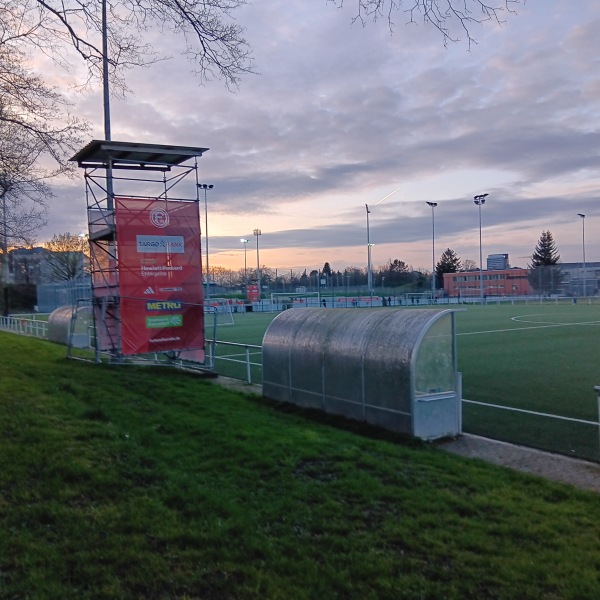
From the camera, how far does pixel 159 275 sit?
14.2m

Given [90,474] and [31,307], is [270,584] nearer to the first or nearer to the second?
[90,474]

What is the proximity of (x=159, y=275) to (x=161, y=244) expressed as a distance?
704mm

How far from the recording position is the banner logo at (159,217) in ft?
46.6

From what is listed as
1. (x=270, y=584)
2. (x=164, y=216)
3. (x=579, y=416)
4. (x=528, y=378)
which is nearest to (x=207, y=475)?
(x=270, y=584)

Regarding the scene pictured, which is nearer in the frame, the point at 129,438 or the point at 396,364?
the point at 129,438

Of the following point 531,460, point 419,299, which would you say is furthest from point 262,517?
point 419,299

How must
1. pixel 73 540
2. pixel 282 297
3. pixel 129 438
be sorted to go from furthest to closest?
pixel 282 297
pixel 129 438
pixel 73 540

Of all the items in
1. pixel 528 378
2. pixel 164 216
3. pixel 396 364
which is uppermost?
pixel 164 216

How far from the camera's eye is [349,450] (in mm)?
7145

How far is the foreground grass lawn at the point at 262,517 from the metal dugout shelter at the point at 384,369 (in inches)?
28.9

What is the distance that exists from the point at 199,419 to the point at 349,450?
2.34 meters

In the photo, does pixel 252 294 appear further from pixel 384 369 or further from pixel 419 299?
pixel 384 369

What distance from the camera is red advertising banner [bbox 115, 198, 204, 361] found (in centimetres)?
1377

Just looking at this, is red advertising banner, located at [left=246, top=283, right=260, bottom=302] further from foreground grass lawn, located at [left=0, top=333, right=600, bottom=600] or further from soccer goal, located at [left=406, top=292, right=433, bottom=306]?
foreground grass lawn, located at [left=0, top=333, right=600, bottom=600]
